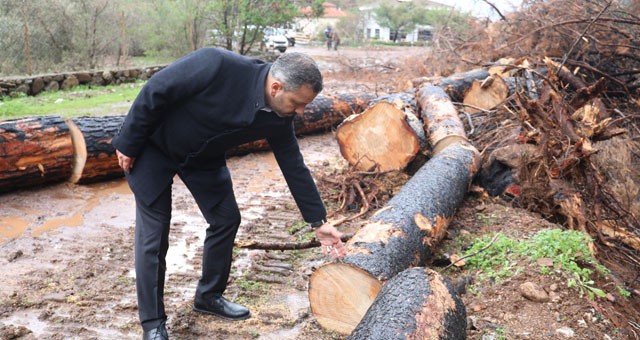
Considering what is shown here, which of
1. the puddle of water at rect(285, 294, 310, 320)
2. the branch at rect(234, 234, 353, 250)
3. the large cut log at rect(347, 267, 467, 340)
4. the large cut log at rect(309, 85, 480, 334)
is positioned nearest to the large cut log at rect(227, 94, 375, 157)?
the large cut log at rect(309, 85, 480, 334)

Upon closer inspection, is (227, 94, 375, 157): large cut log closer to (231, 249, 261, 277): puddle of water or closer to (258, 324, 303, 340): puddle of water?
(231, 249, 261, 277): puddle of water

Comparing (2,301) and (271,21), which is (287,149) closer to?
(2,301)

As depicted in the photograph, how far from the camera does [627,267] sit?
162 inches

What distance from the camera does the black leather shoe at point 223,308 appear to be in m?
3.39

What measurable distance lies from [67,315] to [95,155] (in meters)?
3.13

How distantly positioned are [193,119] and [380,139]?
3499 mm

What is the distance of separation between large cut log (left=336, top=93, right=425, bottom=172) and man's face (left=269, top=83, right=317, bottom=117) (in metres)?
3.31

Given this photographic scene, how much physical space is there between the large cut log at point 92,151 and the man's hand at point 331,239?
3.94 metres

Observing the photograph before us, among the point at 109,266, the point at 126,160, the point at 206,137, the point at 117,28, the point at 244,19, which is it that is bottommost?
the point at 109,266

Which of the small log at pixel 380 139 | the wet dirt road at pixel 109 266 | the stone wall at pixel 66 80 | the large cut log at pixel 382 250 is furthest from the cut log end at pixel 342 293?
the stone wall at pixel 66 80

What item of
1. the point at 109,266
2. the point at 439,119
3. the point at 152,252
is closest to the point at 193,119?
the point at 152,252

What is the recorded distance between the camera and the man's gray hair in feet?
8.37

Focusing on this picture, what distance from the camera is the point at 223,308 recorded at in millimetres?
3398

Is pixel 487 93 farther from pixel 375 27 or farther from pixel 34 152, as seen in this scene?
pixel 375 27
